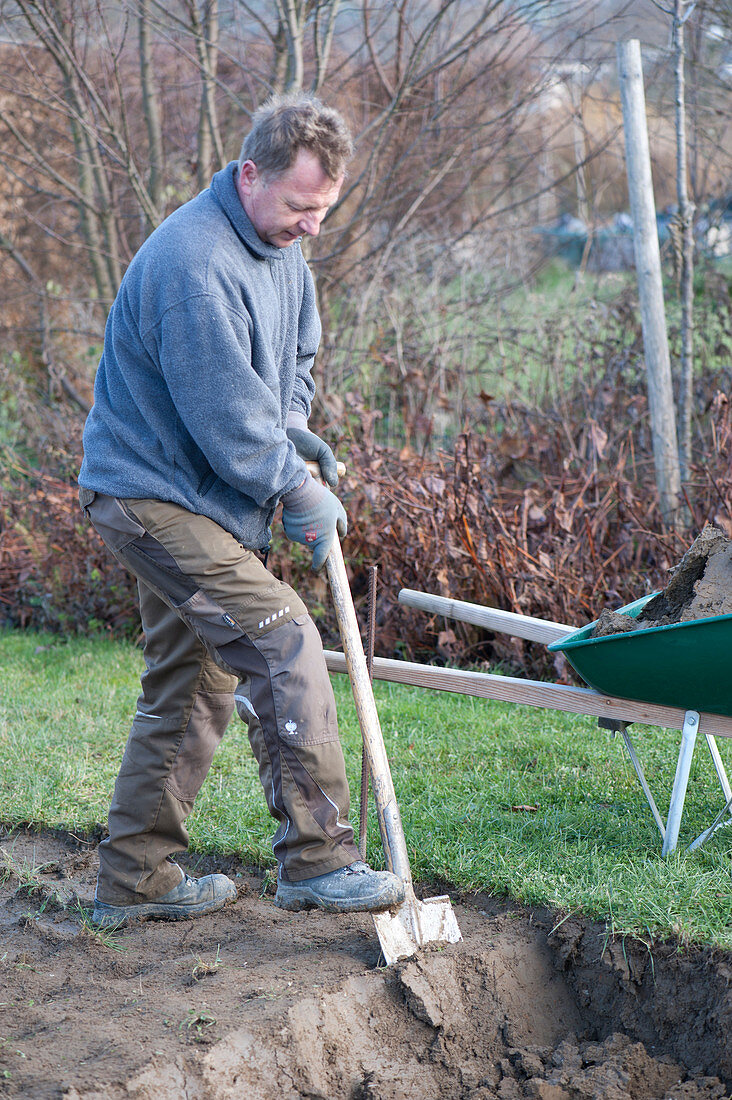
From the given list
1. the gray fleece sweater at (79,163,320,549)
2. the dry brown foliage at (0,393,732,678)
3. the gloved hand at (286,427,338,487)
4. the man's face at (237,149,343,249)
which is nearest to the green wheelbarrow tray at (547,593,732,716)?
the gloved hand at (286,427,338,487)

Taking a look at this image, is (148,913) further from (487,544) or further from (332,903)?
(487,544)

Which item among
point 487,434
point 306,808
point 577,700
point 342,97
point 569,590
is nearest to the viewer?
point 306,808

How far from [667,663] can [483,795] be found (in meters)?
1.05

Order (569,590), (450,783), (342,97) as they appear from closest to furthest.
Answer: (450,783)
(569,590)
(342,97)

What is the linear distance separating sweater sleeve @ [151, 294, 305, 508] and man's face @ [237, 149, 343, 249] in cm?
27

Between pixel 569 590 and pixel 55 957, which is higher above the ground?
pixel 569 590

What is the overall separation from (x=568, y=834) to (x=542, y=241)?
8.92 metres

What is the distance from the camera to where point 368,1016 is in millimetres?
2398

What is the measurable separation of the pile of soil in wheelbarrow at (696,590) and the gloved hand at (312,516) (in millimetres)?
965

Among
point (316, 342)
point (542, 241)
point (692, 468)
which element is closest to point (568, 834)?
point (316, 342)

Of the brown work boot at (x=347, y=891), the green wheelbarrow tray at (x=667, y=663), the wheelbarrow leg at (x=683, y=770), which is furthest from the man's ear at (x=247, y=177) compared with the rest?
the wheelbarrow leg at (x=683, y=770)

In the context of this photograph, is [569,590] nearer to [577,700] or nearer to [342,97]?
[577,700]

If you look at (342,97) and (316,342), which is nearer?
(316,342)

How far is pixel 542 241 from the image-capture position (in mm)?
10898
